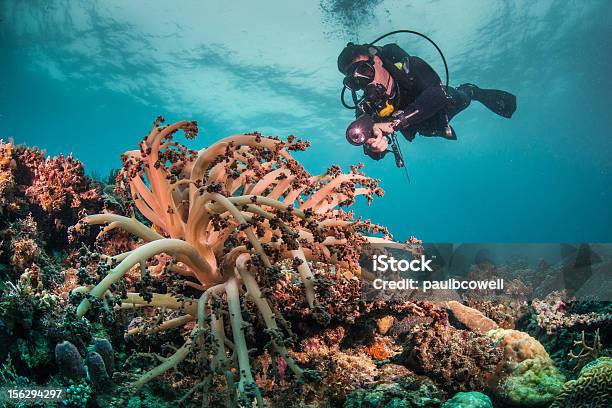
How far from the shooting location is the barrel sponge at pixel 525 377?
3.68 meters

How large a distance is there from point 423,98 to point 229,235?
26.1ft

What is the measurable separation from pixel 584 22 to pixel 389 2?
831 inches

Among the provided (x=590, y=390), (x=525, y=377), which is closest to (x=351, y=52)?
(x=525, y=377)

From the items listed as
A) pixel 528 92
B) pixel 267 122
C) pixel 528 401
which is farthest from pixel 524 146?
pixel 528 401

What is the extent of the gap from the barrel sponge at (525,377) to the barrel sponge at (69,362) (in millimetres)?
4007

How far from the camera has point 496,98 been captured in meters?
12.8

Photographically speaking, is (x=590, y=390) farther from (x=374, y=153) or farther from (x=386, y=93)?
(x=386, y=93)

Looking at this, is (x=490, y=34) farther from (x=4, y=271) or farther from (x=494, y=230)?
(x=494, y=230)

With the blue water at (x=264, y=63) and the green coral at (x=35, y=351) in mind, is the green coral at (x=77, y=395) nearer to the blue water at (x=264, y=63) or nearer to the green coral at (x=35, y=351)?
the green coral at (x=35, y=351)

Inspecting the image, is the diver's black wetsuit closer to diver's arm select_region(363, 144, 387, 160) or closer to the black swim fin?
diver's arm select_region(363, 144, 387, 160)

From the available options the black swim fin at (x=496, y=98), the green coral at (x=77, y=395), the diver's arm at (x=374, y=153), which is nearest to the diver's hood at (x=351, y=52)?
the diver's arm at (x=374, y=153)

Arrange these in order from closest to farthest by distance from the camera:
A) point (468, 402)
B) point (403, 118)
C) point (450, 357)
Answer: point (468, 402) → point (450, 357) → point (403, 118)

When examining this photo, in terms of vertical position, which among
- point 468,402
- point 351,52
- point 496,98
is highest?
point 496,98

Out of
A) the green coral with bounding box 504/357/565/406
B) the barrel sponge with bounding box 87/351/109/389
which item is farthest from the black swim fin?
the barrel sponge with bounding box 87/351/109/389
